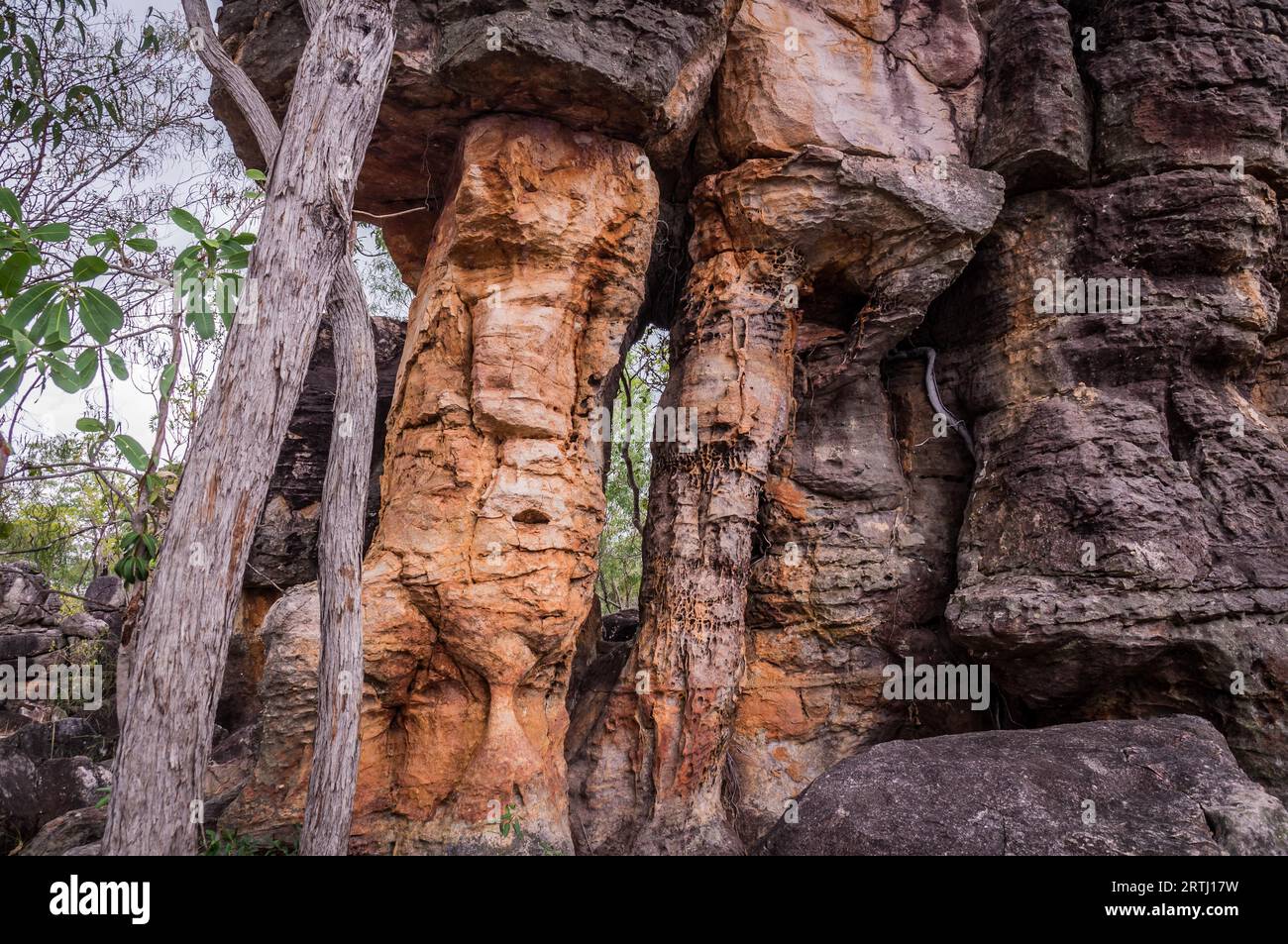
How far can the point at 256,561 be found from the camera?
27.6 ft

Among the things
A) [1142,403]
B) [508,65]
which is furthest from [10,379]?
[1142,403]

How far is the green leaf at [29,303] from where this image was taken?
10.3ft

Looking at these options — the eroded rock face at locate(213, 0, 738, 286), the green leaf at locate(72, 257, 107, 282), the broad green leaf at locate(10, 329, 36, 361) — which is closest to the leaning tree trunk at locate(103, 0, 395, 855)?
the green leaf at locate(72, 257, 107, 282)

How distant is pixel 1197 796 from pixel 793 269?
4962 mm

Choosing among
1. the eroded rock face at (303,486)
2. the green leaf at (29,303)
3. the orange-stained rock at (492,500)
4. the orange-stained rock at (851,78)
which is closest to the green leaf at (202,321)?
the green leaf at (29,303)

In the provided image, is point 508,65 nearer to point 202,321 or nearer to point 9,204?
point 202,321

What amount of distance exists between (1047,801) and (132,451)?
4.93 meters

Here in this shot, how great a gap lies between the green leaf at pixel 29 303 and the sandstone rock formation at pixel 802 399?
2606 millimetres

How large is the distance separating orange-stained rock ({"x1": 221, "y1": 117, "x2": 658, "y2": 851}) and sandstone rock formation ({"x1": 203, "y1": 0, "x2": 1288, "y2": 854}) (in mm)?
30

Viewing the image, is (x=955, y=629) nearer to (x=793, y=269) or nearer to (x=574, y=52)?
(x=793, y=269)

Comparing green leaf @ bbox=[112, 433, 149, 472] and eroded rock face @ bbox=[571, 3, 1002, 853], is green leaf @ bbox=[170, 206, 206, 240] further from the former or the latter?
eroded rock face @ bbox=[571, 3, 1002, 853]

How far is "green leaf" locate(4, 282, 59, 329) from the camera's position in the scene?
3.13 meters

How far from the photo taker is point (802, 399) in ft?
25.3

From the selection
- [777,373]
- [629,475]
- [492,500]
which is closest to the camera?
[492,500]
